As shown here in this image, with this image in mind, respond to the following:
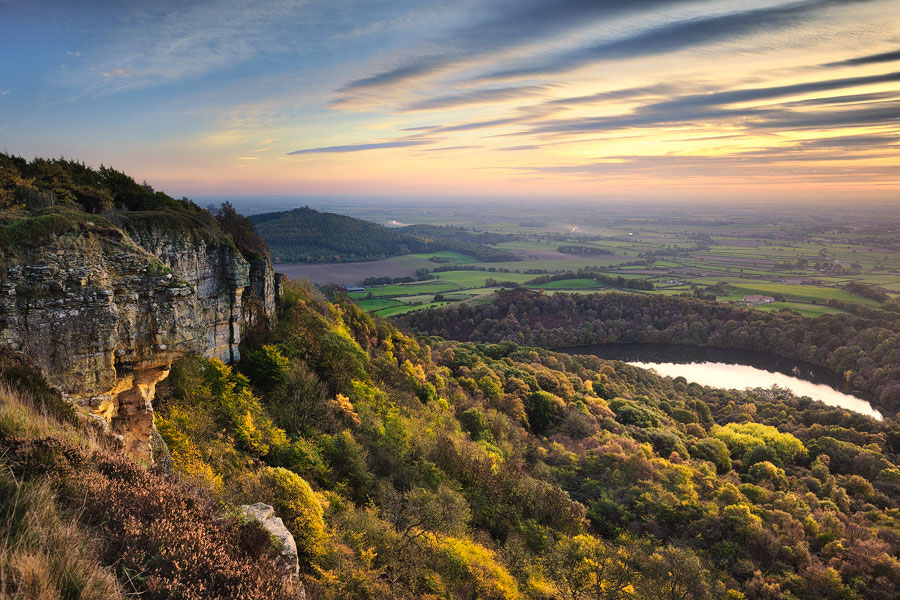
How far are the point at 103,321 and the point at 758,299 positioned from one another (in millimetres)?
138952

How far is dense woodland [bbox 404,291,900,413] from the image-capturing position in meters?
80.6

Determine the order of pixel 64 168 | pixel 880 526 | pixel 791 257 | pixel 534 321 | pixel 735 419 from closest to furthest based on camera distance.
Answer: pixel 64 168 < pixel 880 526 < pixel 735 419 < pixel 534 321 < pixel 791 257

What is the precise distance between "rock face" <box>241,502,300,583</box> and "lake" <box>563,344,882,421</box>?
9143 centimetres

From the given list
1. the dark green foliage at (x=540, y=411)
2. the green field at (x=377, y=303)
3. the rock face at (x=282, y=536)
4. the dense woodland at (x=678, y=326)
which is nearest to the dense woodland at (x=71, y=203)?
the rock face at (x=282, y=536)

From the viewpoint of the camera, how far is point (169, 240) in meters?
22.9

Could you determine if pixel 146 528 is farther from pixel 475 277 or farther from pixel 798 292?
pixel 798 292

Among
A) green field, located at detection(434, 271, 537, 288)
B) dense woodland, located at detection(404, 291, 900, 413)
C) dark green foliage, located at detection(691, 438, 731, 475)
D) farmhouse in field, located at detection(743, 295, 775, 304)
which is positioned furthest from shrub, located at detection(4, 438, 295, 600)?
farmhouse in field, located at detection(743, 295, 775, 304)

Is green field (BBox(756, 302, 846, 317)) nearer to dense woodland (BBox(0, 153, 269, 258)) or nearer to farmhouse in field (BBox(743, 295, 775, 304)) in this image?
farmhouse in field (BBox(743, 295, 775, 304))

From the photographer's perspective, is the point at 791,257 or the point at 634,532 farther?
the point at 791,257

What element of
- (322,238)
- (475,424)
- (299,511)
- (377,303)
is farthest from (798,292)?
(322,238)

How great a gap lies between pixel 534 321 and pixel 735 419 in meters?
54.2

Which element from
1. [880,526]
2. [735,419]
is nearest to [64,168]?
[880,526]

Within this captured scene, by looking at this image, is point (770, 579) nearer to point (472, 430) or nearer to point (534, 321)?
point (472, 430)

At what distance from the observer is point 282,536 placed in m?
10.6
